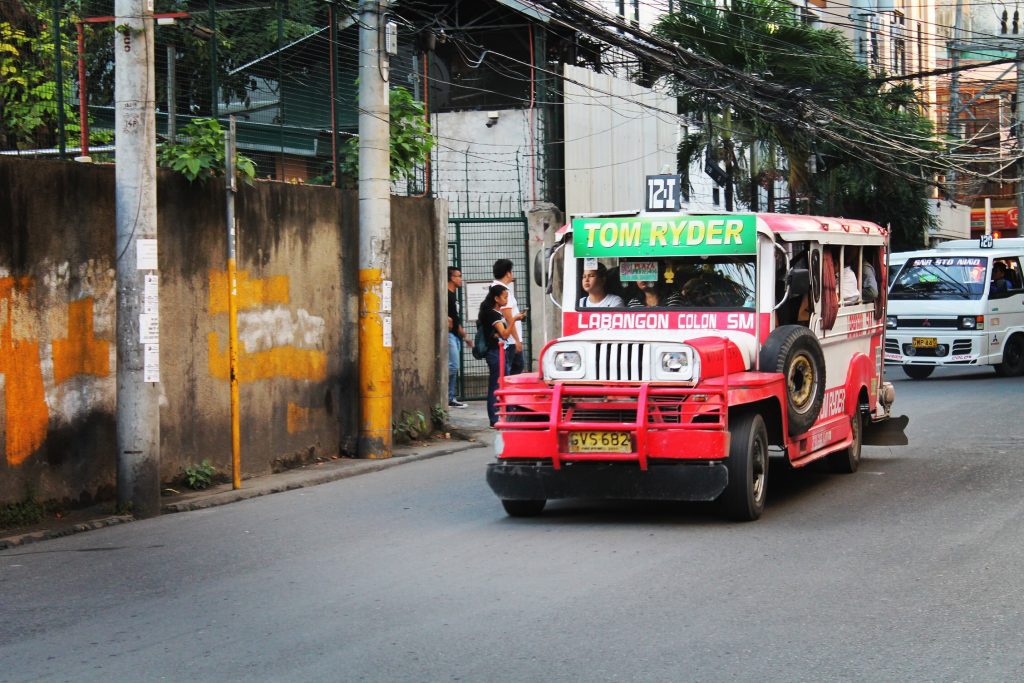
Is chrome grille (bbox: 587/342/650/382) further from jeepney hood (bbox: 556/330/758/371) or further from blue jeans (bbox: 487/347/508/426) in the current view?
blue jeans (bbox: 487/347/508/426)

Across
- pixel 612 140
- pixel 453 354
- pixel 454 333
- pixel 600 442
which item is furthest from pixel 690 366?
pixel 612 140

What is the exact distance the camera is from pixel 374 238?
14.3 m

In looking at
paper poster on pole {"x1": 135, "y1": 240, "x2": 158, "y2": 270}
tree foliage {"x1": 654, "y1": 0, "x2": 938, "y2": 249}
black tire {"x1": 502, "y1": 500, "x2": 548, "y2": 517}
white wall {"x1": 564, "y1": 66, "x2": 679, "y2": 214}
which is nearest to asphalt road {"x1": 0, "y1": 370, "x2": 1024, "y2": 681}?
black tire {"x1": 502, "y1": 500, "x2": 548, "y2": 517}

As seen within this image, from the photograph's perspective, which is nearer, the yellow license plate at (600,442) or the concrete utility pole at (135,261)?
the yellow license plate at (600,442)

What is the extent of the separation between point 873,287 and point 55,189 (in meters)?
7.48

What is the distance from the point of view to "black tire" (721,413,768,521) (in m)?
9.57

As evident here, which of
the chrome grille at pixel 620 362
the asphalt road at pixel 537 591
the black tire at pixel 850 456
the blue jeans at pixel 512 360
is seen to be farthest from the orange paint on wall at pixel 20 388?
the blue jeans at pixel 512 360

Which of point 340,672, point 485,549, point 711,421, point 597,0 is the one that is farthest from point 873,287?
point 597,0

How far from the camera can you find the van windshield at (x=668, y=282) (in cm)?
1073

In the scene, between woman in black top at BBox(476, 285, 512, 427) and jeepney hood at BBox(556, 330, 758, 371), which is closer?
jeepney hood at BBox(556, 330, 758, 371)

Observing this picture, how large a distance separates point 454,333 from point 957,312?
9834 millimetres

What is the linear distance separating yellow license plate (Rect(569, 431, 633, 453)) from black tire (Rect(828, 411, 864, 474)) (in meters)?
3.54

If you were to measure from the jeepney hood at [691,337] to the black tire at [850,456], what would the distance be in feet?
7.53

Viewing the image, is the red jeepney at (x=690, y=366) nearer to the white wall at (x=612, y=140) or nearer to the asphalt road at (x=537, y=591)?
the asphalt road at (x=537, y=591)
